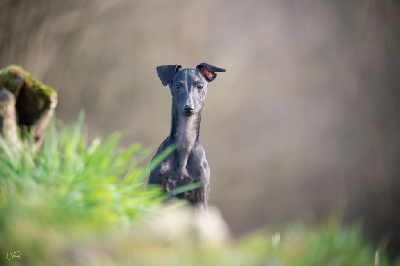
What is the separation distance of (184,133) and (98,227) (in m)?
1.47

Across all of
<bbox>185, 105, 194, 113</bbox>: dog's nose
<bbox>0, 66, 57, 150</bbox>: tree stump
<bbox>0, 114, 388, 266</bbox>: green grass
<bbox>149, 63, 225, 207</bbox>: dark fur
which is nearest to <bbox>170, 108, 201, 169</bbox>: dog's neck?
<bbox>149, 63, 225, 207</bbox>: dark fur

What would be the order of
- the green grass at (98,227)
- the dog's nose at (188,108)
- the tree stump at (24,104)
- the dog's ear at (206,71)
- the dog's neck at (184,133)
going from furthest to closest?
the dog's ear at (206,71)
the dog's neck at (184,133)
the dog's nose at (188,108)
the tree stump at (24,104)
the green grass at (98,227)

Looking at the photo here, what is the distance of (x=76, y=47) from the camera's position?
10766 mm

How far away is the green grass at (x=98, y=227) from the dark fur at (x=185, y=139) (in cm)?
48

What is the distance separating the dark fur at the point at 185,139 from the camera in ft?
12.7

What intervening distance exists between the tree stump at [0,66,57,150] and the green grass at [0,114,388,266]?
1.05 feet

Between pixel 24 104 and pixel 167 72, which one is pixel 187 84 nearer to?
pixel 167 72

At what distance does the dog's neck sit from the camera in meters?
3.97

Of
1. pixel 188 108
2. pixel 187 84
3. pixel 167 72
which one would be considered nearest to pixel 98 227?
pixel 188 108

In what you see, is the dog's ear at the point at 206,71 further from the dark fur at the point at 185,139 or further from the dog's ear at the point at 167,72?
the dog's ear at the point at 167,72

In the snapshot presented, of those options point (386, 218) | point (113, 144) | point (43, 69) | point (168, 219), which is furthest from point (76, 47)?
point (168, 219)

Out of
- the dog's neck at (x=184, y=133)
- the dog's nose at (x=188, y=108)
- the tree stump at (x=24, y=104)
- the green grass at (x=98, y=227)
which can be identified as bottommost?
the green grass at (x=98, y=227)

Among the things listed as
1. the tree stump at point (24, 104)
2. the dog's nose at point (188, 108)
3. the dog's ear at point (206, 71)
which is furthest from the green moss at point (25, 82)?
the dog's ear at point (206, 71)

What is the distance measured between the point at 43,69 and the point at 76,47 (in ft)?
3.00
